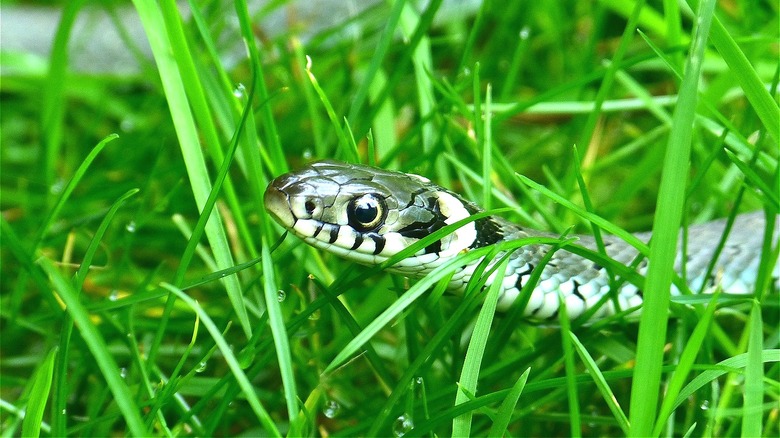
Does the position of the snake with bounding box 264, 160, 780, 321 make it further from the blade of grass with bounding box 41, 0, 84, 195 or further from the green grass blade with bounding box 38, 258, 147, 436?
the blade of grass with bounding box 41, 0, 84, 195

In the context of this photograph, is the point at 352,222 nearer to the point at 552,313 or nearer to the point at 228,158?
the point at 228,158

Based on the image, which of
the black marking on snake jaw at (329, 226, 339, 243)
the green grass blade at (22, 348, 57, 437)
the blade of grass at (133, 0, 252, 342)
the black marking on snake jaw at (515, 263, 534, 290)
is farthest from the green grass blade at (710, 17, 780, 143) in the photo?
the green grass blade at (22, 348, 57, 437)

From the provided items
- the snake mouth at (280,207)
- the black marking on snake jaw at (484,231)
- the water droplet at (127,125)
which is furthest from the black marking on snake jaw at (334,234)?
the water droplet at (127,125)

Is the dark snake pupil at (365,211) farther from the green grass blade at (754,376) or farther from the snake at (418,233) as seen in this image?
the green grass blade at (754,376)

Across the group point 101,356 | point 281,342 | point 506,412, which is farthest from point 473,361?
point 101,356

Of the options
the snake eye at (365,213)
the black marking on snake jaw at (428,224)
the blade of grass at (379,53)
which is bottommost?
the black marking on snake jaw at (428,224)

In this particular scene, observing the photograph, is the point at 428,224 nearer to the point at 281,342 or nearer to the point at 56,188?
the point at 281,342
